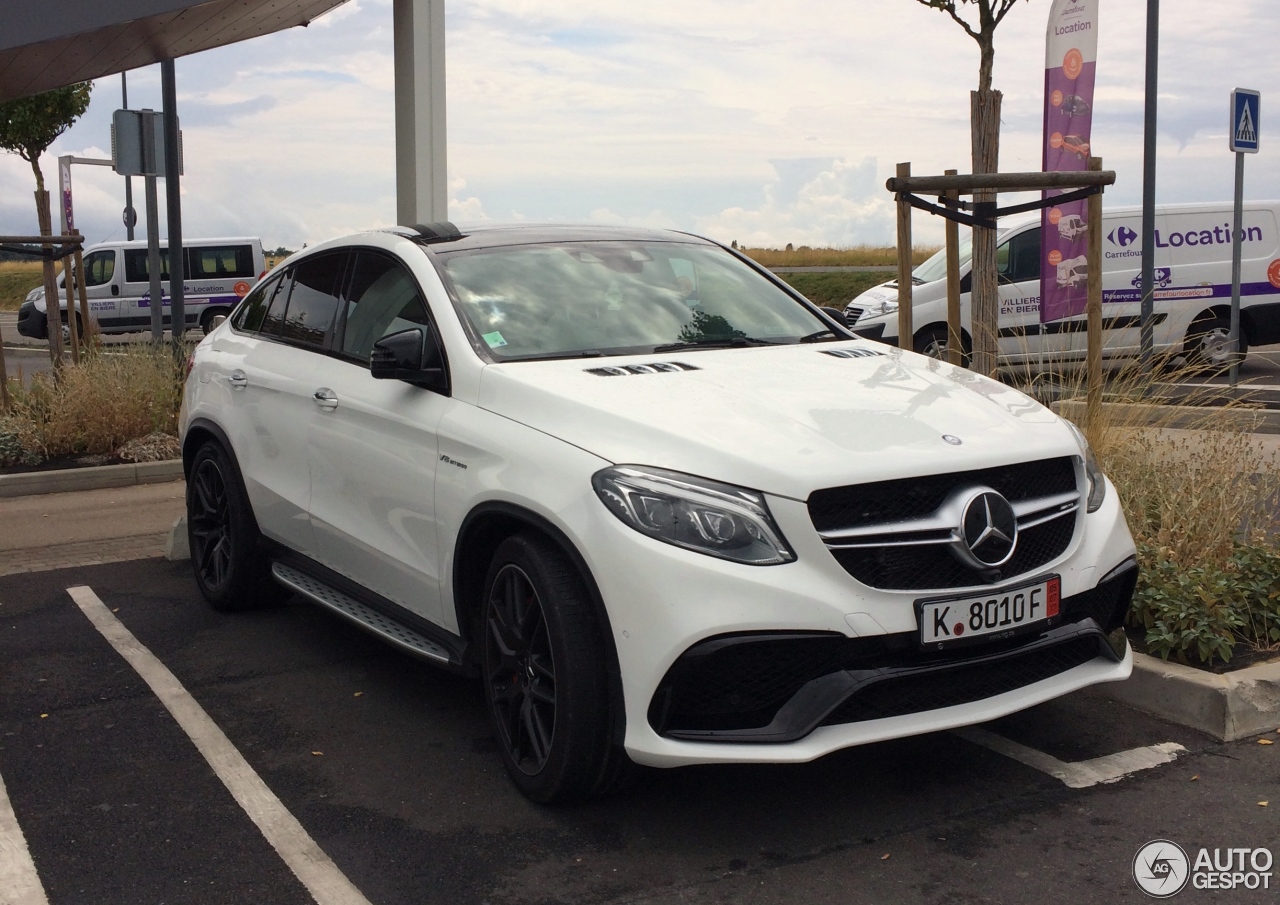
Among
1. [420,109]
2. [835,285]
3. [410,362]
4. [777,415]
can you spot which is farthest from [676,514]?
[835,285]

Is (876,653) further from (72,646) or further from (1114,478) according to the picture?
(72,646)

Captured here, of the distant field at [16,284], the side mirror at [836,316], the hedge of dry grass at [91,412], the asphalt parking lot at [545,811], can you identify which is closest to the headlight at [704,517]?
the asphalt parking lot at [545,811]

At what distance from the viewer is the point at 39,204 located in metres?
12.3

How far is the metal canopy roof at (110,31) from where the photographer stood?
9273 mm

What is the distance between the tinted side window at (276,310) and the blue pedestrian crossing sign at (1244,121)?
996cm

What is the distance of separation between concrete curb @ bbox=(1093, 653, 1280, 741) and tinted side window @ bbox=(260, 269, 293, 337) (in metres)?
3.81

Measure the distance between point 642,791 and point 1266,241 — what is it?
1478 cm

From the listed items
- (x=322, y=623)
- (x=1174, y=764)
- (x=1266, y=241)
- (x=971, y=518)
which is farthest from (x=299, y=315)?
(x=1266, y=241)

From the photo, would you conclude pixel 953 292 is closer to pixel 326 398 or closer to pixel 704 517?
pixel 326 398

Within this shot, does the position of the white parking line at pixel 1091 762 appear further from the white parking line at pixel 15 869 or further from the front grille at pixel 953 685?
the white parking line at pixel 15 869

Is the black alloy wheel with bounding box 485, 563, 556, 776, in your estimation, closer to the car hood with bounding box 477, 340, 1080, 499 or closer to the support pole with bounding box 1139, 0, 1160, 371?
the car hood with bounding box 477, 340, 1080, 499

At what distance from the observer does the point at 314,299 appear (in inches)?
221

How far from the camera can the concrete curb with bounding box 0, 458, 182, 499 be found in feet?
32.0

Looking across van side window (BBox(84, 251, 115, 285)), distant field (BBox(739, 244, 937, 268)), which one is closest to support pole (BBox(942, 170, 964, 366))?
van side window (BBox(84, 251, 115, 285))
